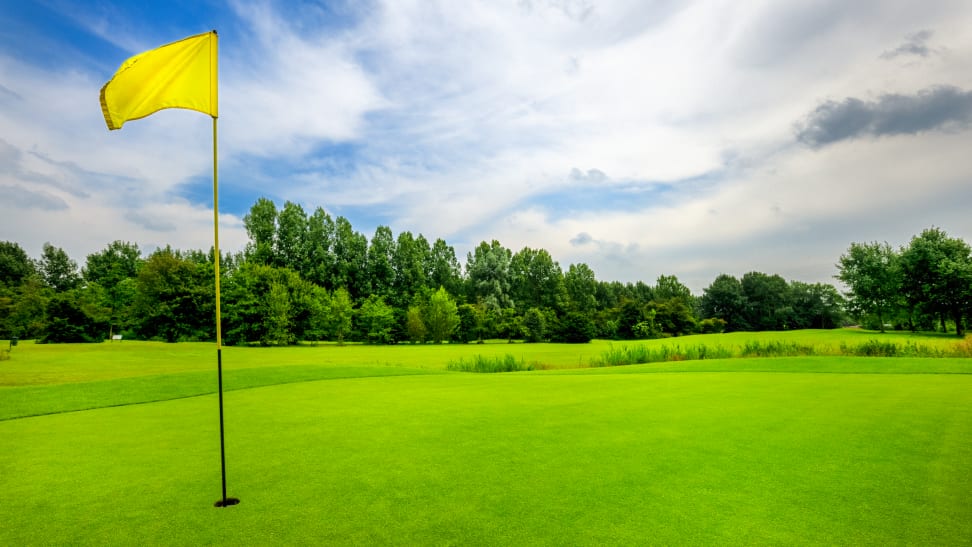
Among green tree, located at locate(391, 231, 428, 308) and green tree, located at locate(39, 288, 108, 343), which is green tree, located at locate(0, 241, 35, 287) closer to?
green tree, located at locate(39, 288, 108, 343)

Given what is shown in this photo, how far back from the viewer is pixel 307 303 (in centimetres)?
Result: 5034

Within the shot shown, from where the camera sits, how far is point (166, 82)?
5.77 m

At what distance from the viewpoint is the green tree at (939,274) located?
1420 inches

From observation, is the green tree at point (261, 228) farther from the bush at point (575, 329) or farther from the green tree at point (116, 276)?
the bush at point (575, 329)

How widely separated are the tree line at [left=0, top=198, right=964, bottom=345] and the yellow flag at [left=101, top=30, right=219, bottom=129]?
148 ft

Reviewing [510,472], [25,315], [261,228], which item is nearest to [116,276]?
[25,315]

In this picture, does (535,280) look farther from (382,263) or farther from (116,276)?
(116,276)

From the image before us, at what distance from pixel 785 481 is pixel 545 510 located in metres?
2.59

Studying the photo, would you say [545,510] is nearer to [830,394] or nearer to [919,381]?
[830,394]

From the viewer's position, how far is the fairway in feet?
13.0

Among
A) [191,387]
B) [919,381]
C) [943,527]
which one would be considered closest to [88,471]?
[943,527]

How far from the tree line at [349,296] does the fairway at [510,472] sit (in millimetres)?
43000

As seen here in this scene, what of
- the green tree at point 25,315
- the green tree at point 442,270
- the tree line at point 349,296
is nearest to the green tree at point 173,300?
the tree line at point 349,296

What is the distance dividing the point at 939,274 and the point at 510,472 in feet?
154
